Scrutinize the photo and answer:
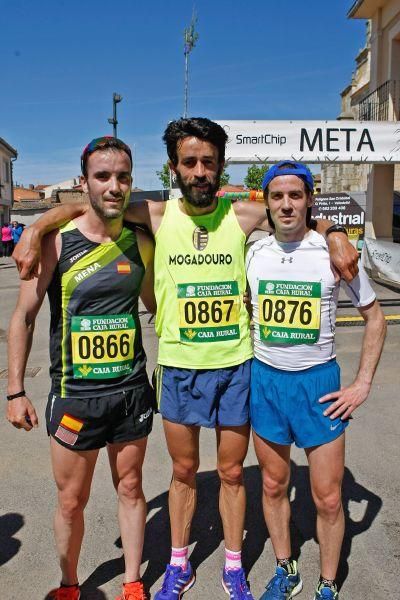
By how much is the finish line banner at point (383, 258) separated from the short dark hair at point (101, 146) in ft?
31.9

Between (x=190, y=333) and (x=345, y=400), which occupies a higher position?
(x=190, y=333)

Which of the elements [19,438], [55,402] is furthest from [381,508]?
[19,438]

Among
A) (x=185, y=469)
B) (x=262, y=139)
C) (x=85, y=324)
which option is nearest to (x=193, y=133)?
(x=85, y=324)

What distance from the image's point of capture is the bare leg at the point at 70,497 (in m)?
2.39

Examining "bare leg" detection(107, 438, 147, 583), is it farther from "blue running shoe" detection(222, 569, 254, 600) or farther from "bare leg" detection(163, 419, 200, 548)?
"blue running shoe" detection(222, 569, 254, 600)

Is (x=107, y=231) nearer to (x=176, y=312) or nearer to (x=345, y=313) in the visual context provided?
(x=176, y=312)

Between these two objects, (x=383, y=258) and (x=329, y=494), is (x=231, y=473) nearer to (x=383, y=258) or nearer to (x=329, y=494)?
(x=329, y=494)

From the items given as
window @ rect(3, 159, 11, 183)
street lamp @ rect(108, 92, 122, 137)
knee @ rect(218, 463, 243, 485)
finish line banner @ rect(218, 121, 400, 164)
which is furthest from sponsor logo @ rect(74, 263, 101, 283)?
window @ rect(3, 159, 11, 183)

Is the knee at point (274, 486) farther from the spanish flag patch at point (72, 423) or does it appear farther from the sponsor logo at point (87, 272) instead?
the sponsor logo at point (87, 272)

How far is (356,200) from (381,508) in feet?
31.4

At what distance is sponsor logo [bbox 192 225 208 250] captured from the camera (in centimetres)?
253

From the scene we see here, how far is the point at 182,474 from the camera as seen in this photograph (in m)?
2.64

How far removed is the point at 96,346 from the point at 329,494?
51.0 inches

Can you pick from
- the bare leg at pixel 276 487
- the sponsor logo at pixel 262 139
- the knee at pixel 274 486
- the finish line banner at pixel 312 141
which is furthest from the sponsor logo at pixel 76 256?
the sponsor logo at pixel 262 139
